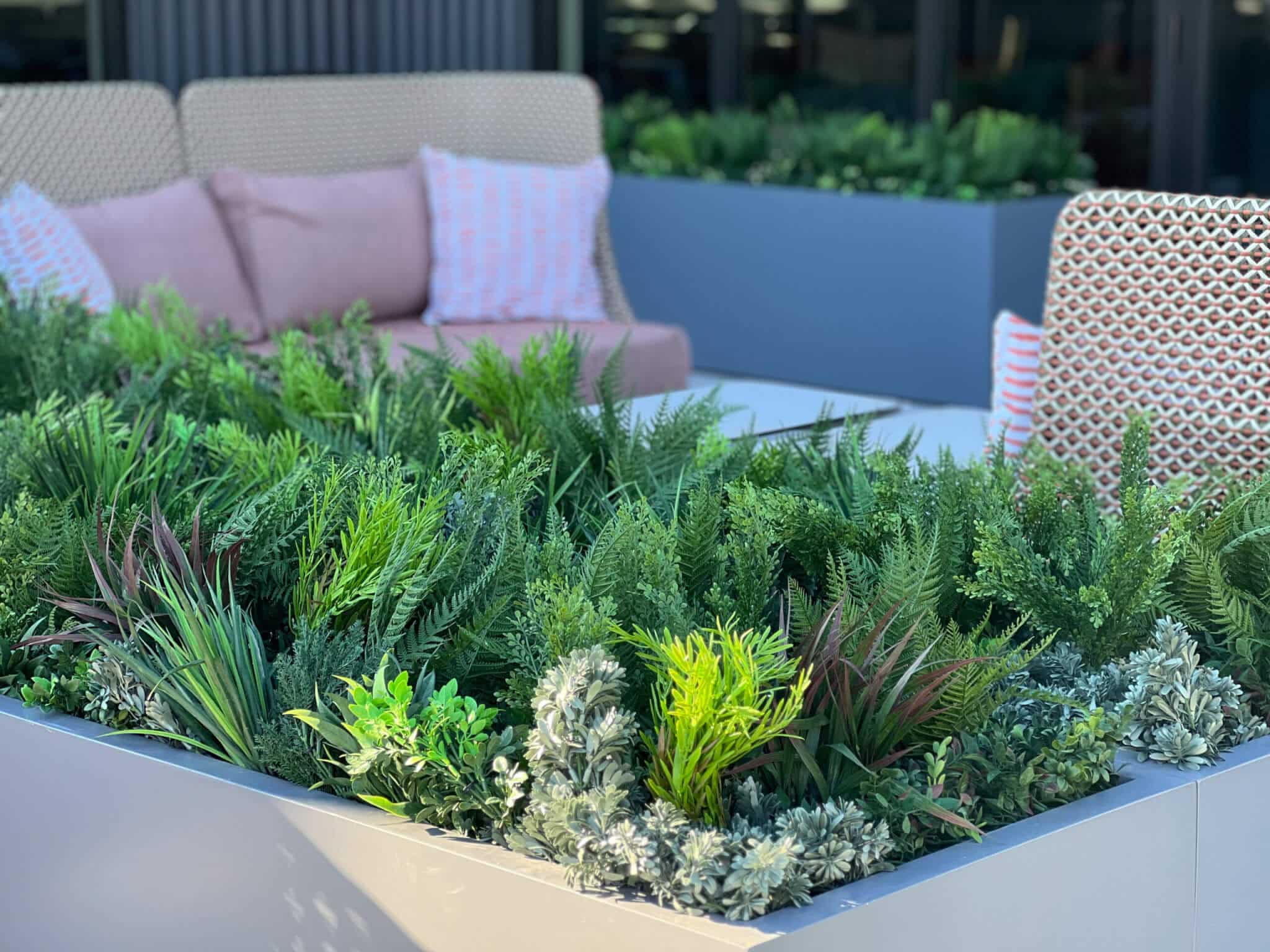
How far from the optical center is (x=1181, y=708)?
4.46 feet

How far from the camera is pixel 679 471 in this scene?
1.84m

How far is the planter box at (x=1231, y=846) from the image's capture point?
4.31 ft

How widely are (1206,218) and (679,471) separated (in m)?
0.86

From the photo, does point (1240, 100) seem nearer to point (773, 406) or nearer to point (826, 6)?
point (826, 6)

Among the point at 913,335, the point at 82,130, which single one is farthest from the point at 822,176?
the point at 82,130

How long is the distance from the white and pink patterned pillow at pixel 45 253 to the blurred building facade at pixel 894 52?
5.52ft

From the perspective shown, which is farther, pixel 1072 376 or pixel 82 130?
pixel 82 130

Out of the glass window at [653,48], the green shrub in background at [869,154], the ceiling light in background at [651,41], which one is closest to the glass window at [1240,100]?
the green shrub in background at [869,154]

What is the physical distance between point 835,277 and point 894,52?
153 cm

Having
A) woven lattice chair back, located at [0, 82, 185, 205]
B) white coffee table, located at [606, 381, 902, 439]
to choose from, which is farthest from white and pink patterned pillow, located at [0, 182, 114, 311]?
white coffee table, located at [606, 381, 902, 439]

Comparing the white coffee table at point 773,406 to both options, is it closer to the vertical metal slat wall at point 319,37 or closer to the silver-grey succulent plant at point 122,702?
the silver-grey succulent plant at point 122,702

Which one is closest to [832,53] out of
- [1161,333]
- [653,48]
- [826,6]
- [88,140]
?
[826,6]

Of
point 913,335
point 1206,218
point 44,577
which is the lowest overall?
point 913,335

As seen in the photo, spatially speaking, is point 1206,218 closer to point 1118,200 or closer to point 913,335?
point 1118,200
